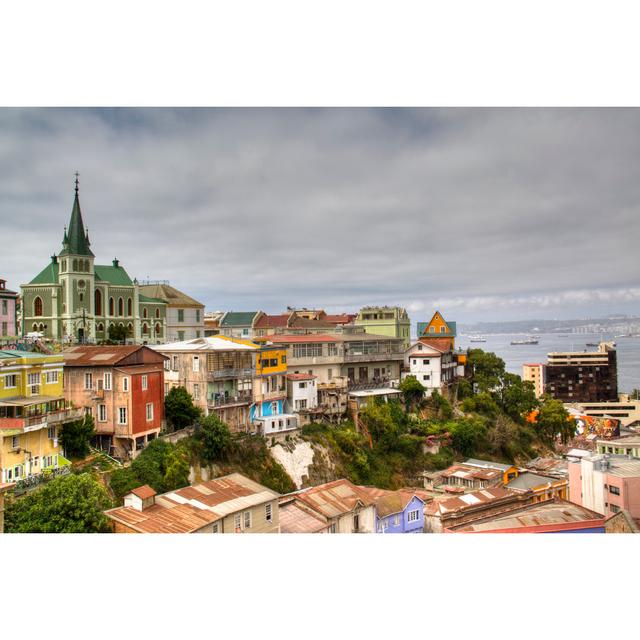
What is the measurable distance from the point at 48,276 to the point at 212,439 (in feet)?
18.3

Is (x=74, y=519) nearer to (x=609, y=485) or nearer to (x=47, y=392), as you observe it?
(x=47, y=392)

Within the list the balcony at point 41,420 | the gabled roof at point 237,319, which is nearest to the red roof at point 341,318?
the gabled roof at point 237,319

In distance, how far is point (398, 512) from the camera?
27.7ft

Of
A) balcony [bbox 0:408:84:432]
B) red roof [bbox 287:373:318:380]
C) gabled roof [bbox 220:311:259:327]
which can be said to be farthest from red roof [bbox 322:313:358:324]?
balcony [bbox 0:408:84:432]

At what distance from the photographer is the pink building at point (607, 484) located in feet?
25.2

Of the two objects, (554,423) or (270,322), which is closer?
(554,423)

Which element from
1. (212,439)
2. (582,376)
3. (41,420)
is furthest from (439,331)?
(41,420)

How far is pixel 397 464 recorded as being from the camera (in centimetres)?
1182

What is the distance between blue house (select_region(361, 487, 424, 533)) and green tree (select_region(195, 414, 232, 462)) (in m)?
2.37

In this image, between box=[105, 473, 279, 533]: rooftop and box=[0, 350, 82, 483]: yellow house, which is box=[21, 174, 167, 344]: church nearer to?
box=[0, 350, 82, 483]: yellow house

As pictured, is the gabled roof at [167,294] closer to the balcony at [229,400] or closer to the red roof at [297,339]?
the red roof at [297,339]

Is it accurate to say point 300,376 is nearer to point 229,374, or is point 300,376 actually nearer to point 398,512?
point 229,374

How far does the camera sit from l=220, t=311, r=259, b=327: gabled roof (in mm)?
16953

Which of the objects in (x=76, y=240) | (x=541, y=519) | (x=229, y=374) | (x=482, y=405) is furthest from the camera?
(x=482, y=405)
